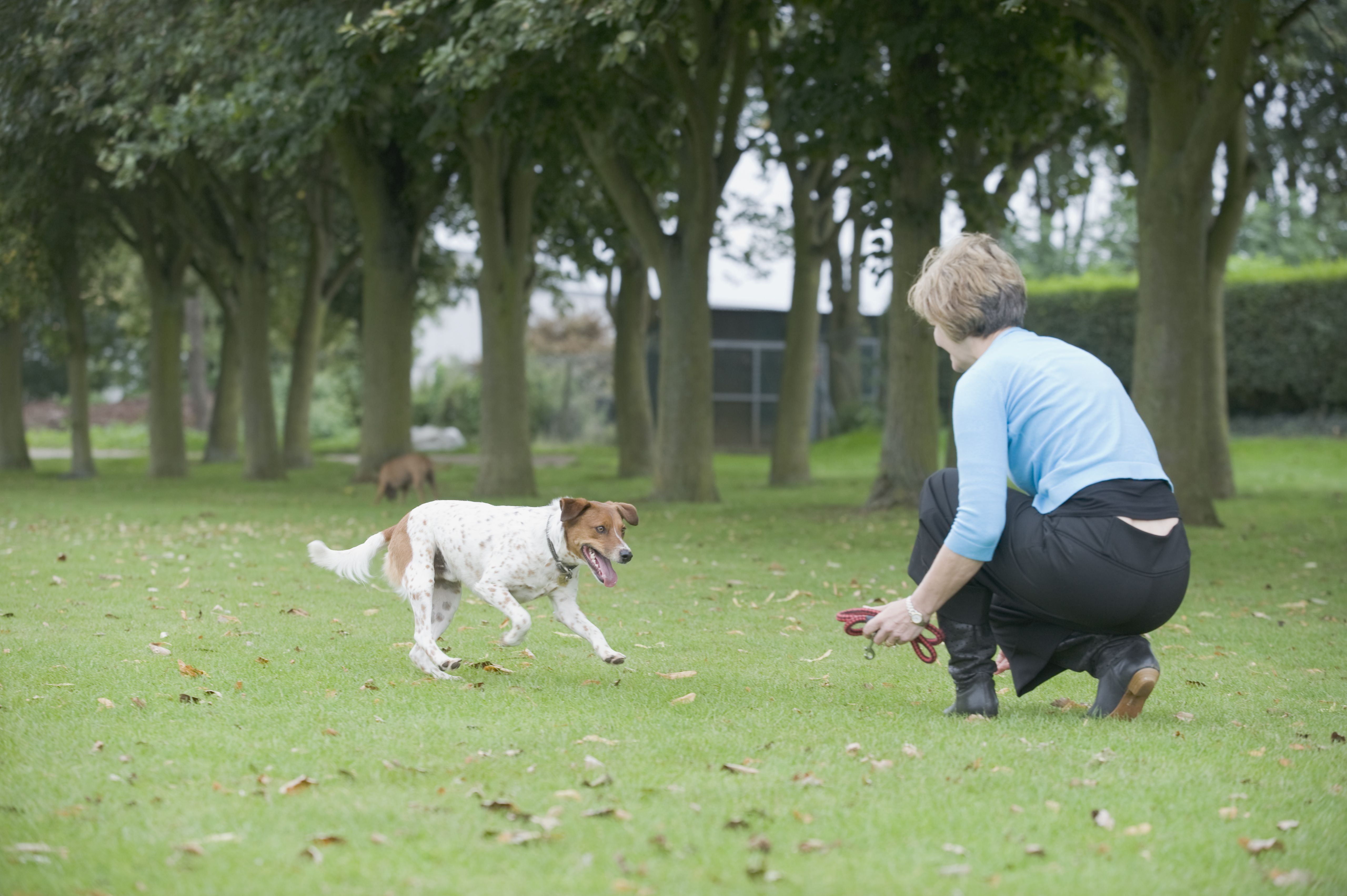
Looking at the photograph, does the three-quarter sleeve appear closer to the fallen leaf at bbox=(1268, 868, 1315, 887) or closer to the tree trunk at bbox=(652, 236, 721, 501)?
the fallen leaf at bbox=(1268, 868, 1315, 887)

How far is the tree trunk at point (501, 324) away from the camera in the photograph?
1961cm

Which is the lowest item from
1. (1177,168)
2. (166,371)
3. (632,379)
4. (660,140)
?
(632,379)

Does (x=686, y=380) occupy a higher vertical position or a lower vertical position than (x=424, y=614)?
higher

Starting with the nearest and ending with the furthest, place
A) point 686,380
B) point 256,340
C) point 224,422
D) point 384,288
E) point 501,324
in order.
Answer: point 686,380, point 501,324, point 384,288, point 256,340, point 224,422

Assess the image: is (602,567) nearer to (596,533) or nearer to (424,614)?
(596,533)

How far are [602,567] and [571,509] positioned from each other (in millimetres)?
319

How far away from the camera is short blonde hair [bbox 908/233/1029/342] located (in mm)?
4730

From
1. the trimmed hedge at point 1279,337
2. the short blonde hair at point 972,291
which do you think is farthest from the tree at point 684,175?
the short blonde hair at point 972,291

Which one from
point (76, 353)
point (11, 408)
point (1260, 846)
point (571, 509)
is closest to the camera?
point (1260, 846)

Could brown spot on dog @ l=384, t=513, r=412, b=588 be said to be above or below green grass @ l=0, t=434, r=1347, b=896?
above

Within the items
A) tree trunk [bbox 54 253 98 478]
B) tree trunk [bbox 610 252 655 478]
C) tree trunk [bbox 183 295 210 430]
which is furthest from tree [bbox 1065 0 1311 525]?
tree trunk [bbox 183 295 210 430]

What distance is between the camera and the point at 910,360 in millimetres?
16828

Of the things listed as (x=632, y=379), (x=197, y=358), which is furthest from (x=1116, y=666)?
(x=197, y=358)

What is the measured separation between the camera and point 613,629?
7730 millimetres
